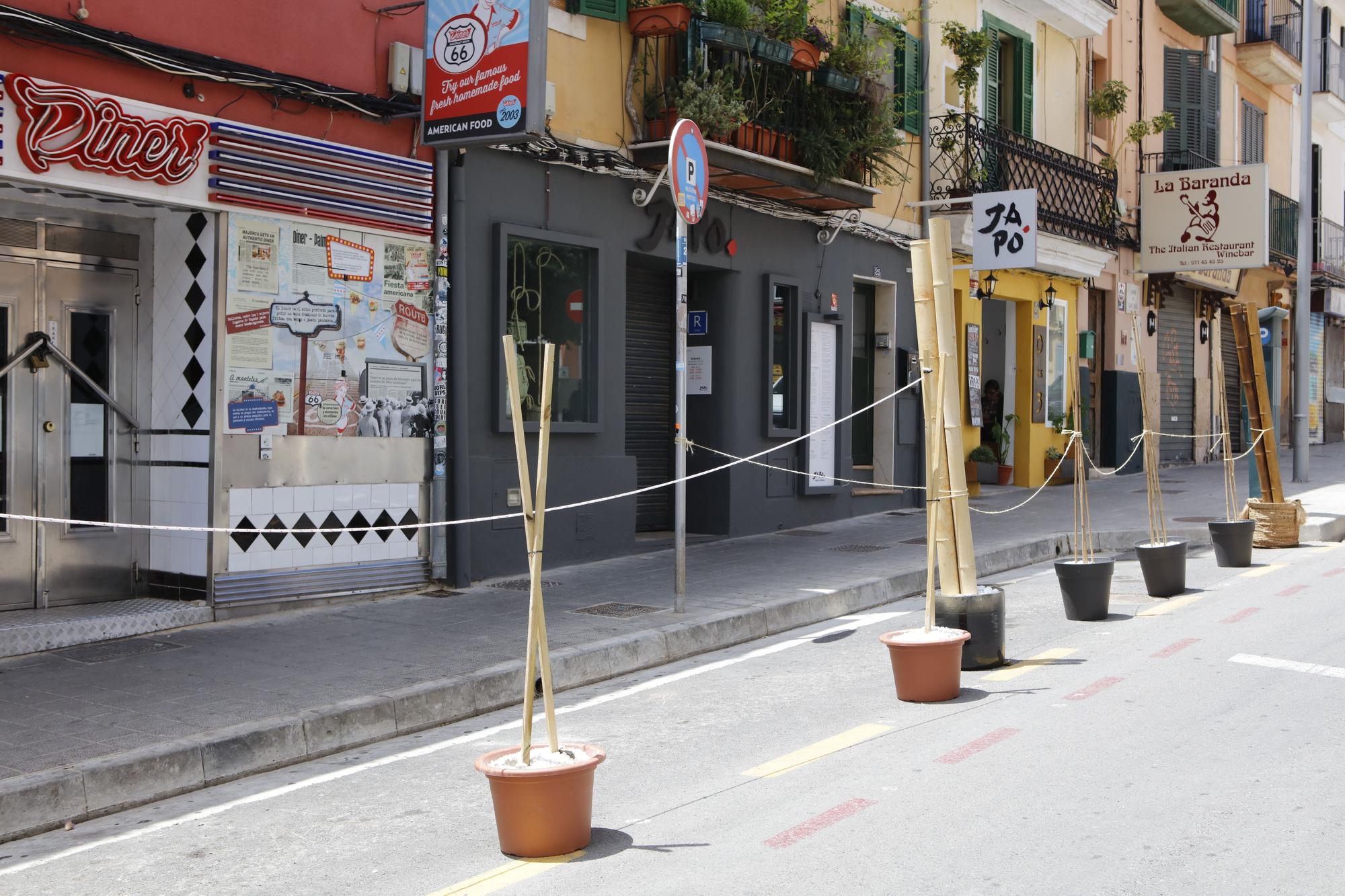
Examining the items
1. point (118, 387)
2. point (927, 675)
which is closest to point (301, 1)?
point (118, 387)

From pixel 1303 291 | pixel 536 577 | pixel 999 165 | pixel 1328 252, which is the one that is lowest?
pixel 536 577

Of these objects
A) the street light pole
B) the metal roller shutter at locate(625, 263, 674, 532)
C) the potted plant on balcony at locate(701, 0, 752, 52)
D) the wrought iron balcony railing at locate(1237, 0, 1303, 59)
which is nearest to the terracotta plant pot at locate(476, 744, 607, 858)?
the metal roller shutter at locate(625, 263, 674, 532)

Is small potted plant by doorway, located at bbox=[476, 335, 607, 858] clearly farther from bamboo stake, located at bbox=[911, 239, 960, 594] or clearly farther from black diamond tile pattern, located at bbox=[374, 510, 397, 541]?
black diamond tile pattern, located at bbox=[374, 510, 397, 541]

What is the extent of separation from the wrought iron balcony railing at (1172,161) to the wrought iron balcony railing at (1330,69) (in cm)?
844

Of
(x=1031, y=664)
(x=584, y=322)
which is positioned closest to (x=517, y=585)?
(x=584, y=322)

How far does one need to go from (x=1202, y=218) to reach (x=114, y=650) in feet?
64.3

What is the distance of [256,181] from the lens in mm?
9305

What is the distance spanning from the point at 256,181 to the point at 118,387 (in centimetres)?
180

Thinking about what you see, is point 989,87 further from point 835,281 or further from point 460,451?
point 460,451

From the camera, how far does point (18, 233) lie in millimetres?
8938

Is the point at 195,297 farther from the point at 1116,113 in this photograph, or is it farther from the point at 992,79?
the point at 1116,113

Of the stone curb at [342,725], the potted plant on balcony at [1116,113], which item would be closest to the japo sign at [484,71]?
the stone curb at [342,725]

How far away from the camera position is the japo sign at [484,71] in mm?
9469

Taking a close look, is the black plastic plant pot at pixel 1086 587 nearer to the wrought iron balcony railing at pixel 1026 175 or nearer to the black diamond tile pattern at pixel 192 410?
the black diamond tile pattern at pixel 192 410
